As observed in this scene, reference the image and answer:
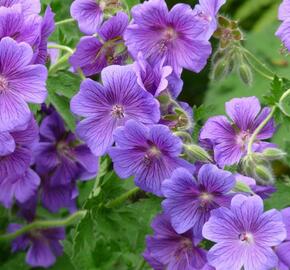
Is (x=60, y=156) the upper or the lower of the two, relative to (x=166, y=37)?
lower

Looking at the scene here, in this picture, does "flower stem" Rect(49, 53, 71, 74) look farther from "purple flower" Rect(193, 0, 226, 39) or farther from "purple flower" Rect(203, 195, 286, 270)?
"purple flower" Rect(203, 195, 286, 270)

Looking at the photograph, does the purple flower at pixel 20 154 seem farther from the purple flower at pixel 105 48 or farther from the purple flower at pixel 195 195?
the purple flower at pixel 195 195

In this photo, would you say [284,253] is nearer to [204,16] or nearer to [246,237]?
[246,237]

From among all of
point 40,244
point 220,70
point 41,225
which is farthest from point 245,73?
point 40,244

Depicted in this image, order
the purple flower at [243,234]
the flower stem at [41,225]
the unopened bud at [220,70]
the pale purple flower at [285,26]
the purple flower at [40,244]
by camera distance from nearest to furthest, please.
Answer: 1. the purple flower at [243,234]
2. the pale purple flower at [285,26]
3. the unopened bud at [220,70]
4. the flower stem at [41,225]
5. the purple flower at [40,244]

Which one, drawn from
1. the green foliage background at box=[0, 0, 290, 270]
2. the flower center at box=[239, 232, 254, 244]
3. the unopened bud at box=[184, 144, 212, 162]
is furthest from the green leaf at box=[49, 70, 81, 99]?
the flower center at box=[239, 232, 254, 244]

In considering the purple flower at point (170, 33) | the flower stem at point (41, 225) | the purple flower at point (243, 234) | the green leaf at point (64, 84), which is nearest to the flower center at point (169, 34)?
the purple flower at point (170, 33)
